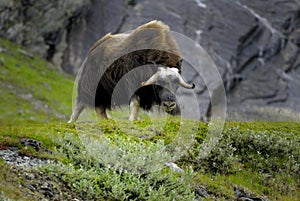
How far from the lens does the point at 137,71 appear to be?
518 inches

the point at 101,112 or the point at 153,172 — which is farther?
the point at 101,112

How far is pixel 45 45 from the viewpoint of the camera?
59344 millimetres

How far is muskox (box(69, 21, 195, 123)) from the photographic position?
12.6 metres

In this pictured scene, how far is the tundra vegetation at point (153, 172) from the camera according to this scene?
8376 mm

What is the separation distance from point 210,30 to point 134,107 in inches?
1901

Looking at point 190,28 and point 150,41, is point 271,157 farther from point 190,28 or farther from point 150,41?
point 190,28

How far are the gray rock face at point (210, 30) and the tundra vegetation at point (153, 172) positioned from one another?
45.8 metres

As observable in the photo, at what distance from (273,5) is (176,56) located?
5224 centimetres

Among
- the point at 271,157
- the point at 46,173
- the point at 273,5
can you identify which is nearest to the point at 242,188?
the point at 271,157

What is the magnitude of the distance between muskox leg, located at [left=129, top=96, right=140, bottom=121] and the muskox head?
66 cm

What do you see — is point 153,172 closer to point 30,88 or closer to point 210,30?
point 30,88

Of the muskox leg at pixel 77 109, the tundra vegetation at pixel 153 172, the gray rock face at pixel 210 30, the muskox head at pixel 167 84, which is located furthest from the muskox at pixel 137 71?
the gray rock face at pixel 210 30

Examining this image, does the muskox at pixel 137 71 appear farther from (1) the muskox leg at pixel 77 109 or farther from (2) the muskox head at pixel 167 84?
(1) the muskox leg at pixel 77 109

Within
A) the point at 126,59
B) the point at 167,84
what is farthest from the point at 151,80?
the point at 126,59
